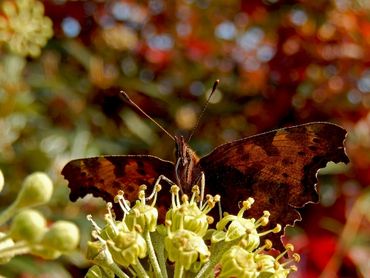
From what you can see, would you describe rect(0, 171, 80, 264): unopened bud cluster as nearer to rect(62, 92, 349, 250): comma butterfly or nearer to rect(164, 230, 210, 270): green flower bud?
rect(164, 230, 210, 270): green flower bud

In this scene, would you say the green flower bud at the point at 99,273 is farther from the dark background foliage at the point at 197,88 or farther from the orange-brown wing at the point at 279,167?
the dark background foliage at the point at 197,88

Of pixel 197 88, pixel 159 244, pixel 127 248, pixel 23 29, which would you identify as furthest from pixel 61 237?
pixel 197 88

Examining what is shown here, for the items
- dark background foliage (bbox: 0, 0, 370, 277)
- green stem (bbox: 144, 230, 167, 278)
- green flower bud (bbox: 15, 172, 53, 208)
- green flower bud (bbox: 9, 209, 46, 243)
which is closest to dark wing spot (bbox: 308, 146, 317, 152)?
green stem (bbox: 144, 230, 167, 278)

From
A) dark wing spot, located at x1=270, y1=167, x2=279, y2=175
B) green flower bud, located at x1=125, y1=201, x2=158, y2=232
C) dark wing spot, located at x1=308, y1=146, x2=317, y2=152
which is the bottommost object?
dark wing spot, located at x1=270, y1=167, x2=279, y2=175

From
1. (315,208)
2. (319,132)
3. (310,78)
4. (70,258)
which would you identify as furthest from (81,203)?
(319,132)

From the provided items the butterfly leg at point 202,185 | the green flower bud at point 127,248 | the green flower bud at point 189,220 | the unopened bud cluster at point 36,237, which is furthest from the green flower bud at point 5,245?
the butterfly leg at point 202,185

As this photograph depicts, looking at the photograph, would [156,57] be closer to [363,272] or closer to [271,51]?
[271,51]
